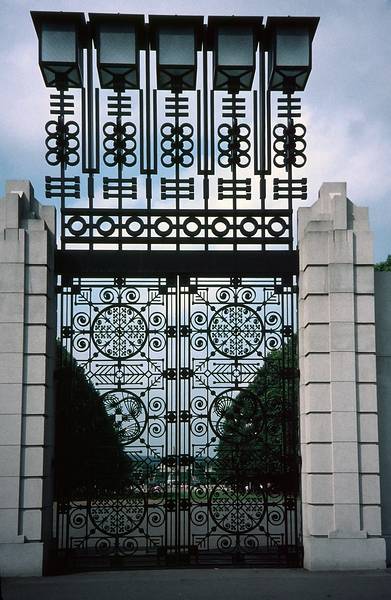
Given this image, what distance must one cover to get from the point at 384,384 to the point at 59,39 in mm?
7811

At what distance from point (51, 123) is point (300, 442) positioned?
673 cm

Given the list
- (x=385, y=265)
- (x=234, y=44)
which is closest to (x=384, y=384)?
(x=234, y=44)

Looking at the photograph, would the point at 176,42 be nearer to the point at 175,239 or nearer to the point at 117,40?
the point at 117,40

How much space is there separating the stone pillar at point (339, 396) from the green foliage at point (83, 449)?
298cm

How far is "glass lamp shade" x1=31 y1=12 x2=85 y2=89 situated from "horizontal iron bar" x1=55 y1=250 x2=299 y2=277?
3245 millimetres

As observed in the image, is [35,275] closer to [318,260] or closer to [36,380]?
[36,380]

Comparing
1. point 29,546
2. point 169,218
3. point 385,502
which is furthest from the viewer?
point 169,218

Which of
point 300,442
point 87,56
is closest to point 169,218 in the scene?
point 87,56

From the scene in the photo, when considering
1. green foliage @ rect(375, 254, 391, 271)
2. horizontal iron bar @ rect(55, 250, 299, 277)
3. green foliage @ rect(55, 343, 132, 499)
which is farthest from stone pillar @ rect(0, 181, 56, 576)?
green foliage @ rect(375, 254, 391, 271)

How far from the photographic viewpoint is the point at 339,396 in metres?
12.4

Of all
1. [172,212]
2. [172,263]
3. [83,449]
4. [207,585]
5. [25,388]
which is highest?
[172,212]

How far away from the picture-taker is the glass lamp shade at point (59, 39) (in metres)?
13.8

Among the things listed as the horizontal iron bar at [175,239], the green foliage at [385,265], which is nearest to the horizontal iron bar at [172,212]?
the horizontal iron bar at [175,239]

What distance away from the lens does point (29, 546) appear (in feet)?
39.2
